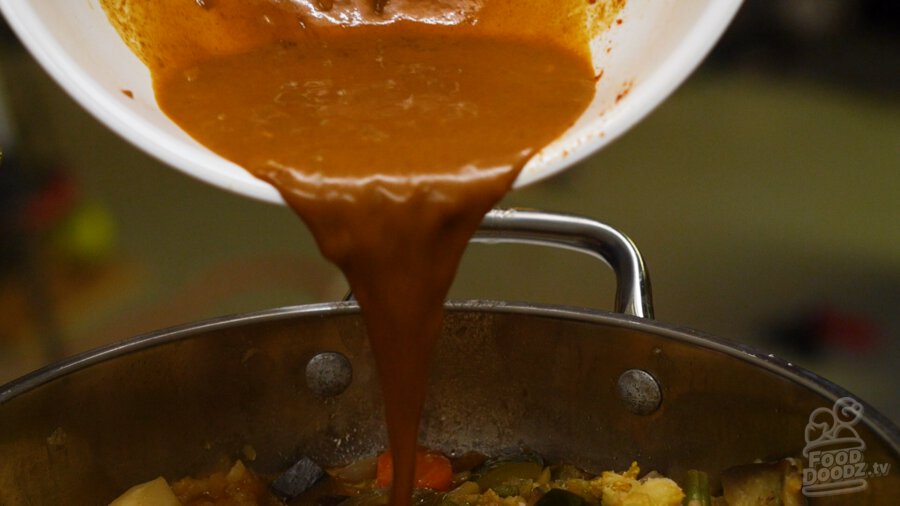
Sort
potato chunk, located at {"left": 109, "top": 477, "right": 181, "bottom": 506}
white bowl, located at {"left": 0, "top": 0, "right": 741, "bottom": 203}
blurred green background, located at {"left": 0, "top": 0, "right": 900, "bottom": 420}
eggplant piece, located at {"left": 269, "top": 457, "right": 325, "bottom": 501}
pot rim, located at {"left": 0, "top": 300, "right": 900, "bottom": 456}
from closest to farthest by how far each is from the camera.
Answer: white bowl, located at {"left": 0, "top": 0, "right": 741, "bottom": 203}, pot rim, located at {"left": 0, "top": 300, "right": 900, "bottom": 456}, potato chunk, located at {"left": 109, "top": 477, "right": 181, "bottom": 506}, eggplant piece, located at {"left": 269, "top": 457, "right": 325, "bottom": 501}, blurred green background, located at {"left": 0, "top": 0, "right": 900, "bottom": 420}

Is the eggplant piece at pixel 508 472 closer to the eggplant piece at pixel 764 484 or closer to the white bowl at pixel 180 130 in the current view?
the eggplant piece at pixel 764 484

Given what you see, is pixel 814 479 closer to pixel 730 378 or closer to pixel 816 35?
pixel 730 378

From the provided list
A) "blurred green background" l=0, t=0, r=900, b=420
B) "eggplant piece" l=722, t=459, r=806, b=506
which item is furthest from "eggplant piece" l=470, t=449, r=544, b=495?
"blurred green background" l=0, t=0, r=900, b=420

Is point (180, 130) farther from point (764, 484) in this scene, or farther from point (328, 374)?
point (764, 484)

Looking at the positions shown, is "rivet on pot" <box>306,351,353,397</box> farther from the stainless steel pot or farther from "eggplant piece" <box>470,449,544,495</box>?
"eggplant piece" <box>470,449,544,495</box>

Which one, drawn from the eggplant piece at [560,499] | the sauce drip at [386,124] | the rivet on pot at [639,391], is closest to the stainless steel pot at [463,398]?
the rivet on pot at [639,391]

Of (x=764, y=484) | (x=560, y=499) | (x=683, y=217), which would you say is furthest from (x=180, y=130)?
(x=683, y=217)
